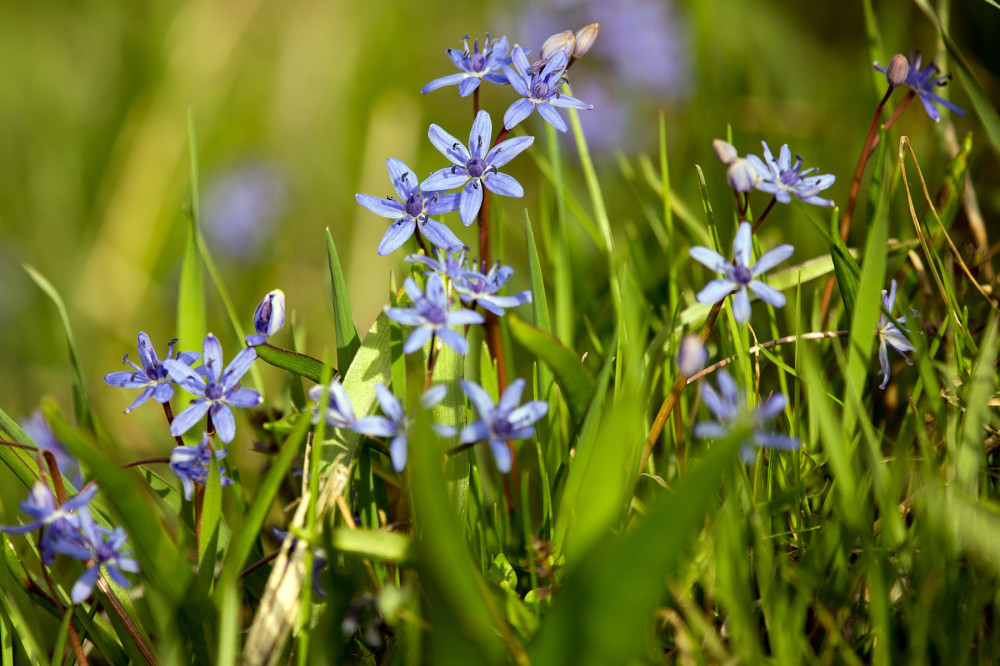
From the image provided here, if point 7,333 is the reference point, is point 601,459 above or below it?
above

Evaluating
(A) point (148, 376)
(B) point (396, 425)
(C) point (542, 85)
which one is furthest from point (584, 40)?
(A) point (148, 376)

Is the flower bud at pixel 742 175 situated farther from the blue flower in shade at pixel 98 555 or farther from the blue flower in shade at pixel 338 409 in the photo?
the blue flower in shade at pixel 98 555

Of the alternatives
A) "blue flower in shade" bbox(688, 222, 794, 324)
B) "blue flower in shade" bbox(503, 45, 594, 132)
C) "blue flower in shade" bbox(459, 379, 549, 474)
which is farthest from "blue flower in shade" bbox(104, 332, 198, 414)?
"blue flower in shade" bbox(688, 222, 794, 324)

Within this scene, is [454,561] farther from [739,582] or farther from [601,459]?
[739,582]

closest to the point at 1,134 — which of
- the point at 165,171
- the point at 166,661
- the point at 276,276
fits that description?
the point at 165,171

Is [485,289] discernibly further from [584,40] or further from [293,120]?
[293,120]

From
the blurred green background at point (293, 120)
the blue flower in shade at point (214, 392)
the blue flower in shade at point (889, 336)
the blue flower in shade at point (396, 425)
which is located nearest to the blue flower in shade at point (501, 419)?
the blue flower in shade at point (396, 425)
